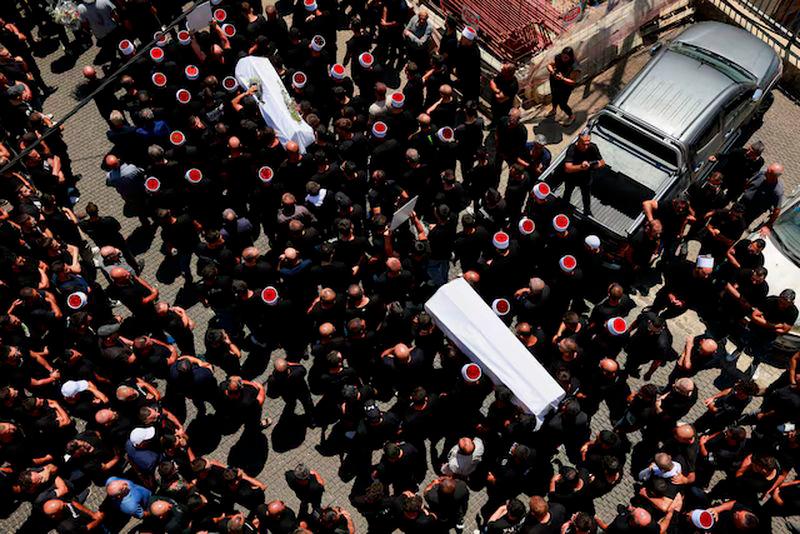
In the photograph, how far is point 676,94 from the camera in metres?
10.9

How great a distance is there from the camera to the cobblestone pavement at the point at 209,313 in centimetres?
946

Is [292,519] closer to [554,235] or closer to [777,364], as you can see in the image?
[554,235]

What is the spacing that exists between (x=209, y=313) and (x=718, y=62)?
10.3m

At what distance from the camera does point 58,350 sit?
34.2 feet

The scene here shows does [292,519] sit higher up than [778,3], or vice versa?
[778,3]

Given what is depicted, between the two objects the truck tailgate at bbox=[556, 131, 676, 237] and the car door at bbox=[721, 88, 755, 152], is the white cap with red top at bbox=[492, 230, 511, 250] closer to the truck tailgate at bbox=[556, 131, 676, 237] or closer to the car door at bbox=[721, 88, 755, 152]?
the truck tailgate at bbox=[556, 131, 676, 237]

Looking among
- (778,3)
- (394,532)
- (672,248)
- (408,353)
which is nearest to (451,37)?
(672,248)

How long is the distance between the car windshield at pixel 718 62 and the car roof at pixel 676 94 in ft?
0.49

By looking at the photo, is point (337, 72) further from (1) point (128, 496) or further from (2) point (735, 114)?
(1) point (128, 496)

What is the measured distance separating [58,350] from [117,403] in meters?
2.10

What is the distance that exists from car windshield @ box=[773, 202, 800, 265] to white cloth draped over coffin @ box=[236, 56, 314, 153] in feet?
26.8

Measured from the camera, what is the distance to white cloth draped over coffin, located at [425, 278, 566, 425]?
8523 millimetres

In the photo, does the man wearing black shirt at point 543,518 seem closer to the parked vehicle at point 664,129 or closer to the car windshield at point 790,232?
the parked vehicle at point 664,129

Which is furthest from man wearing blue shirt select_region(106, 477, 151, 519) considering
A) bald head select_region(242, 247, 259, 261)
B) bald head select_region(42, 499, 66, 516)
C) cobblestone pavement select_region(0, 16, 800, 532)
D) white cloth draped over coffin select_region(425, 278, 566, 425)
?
white cloth draped over coffin select_region(425, 278, 566, 425)
